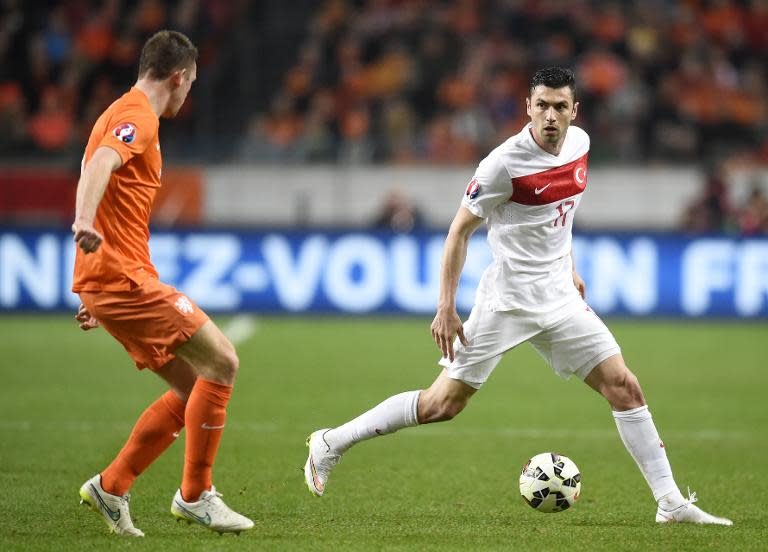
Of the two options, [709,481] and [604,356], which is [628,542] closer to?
[604,356]

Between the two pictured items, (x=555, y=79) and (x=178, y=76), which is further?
(x=555, y=79)

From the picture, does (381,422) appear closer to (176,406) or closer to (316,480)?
(316,480)

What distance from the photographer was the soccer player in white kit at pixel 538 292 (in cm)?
592

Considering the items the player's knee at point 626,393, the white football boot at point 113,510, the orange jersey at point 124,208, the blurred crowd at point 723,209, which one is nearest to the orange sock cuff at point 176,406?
the white football boot at point 113,510

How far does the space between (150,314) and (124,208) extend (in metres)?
0.48

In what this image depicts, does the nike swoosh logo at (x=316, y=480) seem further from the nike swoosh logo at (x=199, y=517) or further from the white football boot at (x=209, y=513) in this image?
the nike swoosh logo at (x=199, y=517)

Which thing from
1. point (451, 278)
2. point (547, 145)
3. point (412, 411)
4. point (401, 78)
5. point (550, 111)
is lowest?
point (412, 411)

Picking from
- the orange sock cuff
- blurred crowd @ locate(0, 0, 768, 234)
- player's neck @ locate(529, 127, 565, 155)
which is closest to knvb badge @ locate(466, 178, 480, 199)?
player's neck @ locate(529, 127, 565, 155)

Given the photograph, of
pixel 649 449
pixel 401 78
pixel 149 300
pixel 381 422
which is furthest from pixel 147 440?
pixel 401 78

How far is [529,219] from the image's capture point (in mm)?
6047

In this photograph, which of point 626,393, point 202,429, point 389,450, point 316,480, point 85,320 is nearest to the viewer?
point 202,429

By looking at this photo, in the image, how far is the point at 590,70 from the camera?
19.0 metres

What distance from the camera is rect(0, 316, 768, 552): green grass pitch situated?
5715 millimetres

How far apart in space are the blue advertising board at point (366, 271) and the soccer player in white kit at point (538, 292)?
9665 millimetres
